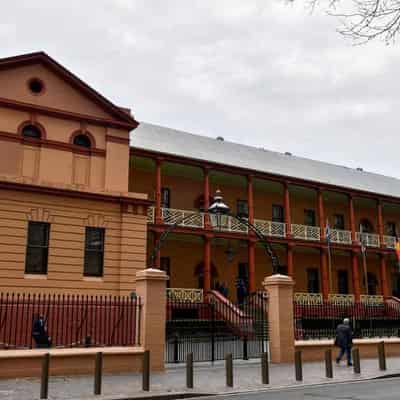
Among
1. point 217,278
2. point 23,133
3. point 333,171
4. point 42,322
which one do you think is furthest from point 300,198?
point 42,322

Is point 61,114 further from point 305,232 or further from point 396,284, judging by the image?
point 396,284

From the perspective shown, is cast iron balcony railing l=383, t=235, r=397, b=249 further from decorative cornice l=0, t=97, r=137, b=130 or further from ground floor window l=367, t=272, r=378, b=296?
decorative cornice l=0, t=97, r=137, b=130

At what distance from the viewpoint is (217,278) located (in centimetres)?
2970

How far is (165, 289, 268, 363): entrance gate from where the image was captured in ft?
56.3

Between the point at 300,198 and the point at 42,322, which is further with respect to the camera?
the point at 300,198

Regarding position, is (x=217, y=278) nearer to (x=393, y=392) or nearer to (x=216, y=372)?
(x=216, y=372)

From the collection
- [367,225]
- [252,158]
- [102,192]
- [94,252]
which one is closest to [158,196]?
[102,192]

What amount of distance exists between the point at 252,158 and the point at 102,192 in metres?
13.2

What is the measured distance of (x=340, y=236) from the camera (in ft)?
106

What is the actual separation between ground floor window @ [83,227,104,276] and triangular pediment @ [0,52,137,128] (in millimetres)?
4573

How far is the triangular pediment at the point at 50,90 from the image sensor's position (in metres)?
19.5

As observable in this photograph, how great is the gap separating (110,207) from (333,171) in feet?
65.0

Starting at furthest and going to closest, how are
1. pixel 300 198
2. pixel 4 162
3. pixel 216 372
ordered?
1. pixel 300 198
2. pixel 4 162
3. pixel 216 372

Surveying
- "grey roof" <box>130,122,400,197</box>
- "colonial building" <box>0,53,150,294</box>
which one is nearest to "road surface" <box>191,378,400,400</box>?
"colonial building" <box>0,53,150,294</box>
